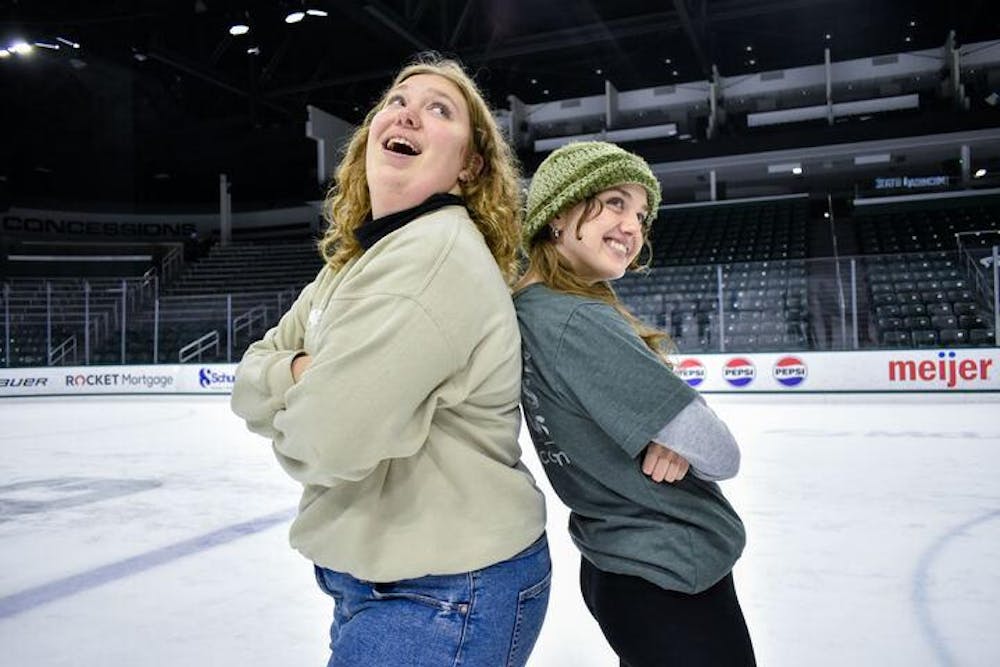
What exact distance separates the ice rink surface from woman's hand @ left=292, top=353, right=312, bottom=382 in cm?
108

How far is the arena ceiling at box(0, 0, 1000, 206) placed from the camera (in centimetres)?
1176

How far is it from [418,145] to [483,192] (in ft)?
0.38

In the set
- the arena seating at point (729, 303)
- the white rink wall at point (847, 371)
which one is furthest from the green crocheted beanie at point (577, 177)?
the arena seating at point (729, 303)

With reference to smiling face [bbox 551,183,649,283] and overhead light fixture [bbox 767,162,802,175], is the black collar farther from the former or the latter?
overhead light fixture [bbox 767,162,802,175]

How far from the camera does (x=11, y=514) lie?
10.9 feet

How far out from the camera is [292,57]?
15125mm

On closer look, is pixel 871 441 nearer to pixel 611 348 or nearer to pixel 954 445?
pixel 954 445

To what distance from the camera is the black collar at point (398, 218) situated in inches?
36.3

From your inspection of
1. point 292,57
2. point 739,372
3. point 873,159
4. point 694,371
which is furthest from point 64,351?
point 873,159

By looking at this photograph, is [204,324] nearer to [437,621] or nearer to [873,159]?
[437,621]

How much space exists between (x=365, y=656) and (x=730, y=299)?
8.73 m

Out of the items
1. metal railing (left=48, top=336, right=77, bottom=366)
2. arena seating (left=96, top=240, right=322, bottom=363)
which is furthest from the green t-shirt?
metal railing (left=48, top=336, right=77, bottom=366)

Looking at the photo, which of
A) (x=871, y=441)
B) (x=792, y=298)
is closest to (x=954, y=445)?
(x=871, y=441)

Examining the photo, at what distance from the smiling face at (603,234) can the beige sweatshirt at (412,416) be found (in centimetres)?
22
